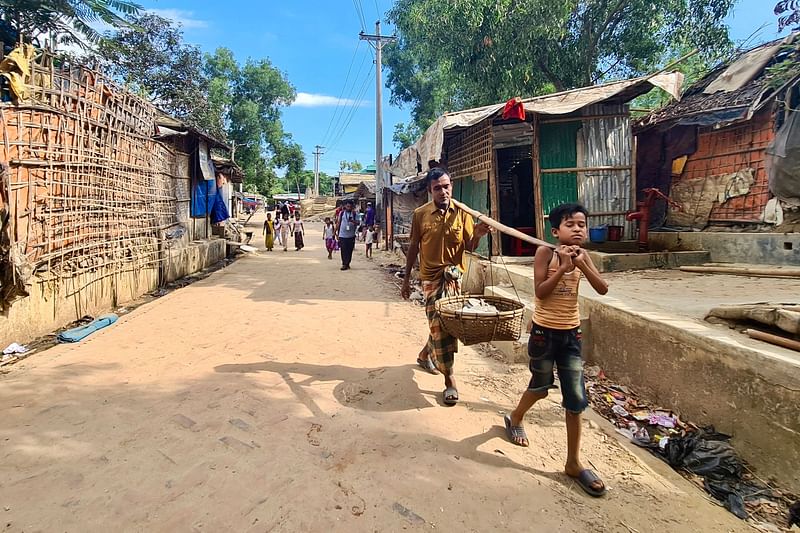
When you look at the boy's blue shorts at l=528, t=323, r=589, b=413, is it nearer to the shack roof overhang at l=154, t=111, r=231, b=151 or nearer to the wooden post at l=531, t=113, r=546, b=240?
the wooden post at l=531, t=113, r=546, b=240

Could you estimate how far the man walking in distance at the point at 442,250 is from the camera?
3660 mm

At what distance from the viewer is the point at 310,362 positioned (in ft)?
15.1

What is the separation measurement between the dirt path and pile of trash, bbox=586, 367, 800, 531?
22 centimetres

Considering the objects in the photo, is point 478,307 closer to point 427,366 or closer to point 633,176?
point 427,366

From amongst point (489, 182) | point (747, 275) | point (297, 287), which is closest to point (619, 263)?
point (747, 275)

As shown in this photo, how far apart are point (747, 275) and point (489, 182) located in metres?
4.29

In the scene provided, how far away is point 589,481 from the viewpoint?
101 inches

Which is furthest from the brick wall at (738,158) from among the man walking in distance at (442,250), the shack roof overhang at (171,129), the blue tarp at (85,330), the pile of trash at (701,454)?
the shack roof overhang at (171,129)

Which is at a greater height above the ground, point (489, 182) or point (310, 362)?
point (489, 182)

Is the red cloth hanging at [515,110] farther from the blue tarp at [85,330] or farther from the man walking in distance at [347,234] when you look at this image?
the blue tarp at [85,330]

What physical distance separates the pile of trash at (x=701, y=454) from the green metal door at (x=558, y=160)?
5.07 meters

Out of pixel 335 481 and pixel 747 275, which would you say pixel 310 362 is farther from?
pixel 747 275

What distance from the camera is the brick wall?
739 cm

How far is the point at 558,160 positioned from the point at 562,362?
6.70 metres
